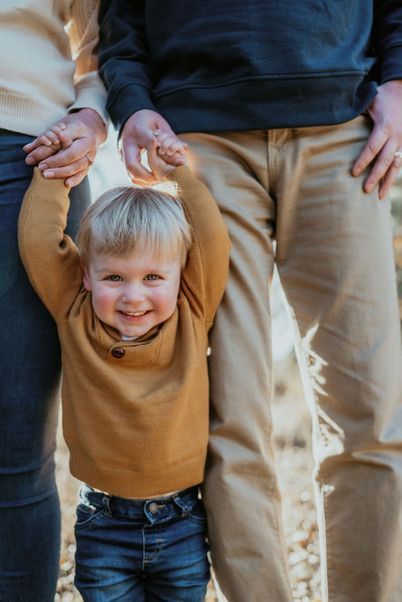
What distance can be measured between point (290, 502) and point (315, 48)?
173 cm

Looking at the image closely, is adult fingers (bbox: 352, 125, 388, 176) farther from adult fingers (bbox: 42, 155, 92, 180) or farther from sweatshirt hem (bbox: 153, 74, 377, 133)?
adult fingers (bbox: 42, 155, 92, 180)

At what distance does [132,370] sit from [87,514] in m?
0.32

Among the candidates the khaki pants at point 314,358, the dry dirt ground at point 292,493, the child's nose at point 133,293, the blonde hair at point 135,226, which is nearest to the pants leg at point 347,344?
the khaki pants at point 314,358

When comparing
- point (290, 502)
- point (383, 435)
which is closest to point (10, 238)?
point (383, 435)

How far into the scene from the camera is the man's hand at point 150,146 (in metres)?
1.75

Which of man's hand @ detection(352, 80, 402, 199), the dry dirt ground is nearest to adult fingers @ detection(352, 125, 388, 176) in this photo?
man's hand @ detection(352, 80, 402, 199)

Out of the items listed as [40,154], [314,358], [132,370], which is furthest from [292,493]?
[40,154]

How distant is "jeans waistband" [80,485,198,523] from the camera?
1.74m

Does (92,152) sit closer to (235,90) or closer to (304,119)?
(235,90)

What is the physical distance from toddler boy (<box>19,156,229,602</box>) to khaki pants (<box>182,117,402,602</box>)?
58 mm

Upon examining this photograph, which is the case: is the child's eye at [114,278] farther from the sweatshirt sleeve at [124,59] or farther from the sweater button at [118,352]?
the sweatshirt sleeve at [124,59]

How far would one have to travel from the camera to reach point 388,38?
1.90m

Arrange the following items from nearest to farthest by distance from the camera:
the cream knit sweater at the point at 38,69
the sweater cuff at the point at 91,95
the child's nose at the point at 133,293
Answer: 1. the child's nose at the point at 133,293
2. the cream knit sweater at the point at 38,69
3. the sweater cuff at the point at 91,95

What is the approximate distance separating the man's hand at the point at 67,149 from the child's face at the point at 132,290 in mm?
201
